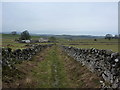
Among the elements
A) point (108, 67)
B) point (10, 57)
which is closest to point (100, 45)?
point (10, 57)

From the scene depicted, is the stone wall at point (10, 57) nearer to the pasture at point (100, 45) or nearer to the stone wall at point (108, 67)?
the stone wall at point (108, 67)

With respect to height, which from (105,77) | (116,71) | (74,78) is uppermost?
(116,71)

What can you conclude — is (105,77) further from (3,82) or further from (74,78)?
(3,82)

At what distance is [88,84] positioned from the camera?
8.48 metres

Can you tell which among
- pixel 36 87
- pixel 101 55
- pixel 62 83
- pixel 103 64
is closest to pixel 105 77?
pixel 103 64

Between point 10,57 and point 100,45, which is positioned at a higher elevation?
point 10,57

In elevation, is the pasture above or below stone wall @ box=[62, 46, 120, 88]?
below

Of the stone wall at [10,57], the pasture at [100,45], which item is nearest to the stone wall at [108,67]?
the stone wall at [10,57]

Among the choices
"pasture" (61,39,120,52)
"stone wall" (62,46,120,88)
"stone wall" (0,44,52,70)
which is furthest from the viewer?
"pasture" (61,39,120,52)

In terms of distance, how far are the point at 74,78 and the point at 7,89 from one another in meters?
4.87

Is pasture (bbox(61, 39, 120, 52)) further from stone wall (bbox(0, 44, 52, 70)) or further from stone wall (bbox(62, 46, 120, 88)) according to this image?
stone wall (bbox(0, 44, 52, 70))

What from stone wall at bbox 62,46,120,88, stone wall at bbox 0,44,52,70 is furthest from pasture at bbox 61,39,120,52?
stone wall at bbox 0,44,52,70

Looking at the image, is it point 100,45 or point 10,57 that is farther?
point 100,45

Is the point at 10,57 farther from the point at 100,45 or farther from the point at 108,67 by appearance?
the point at 100,45
